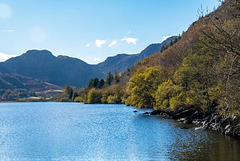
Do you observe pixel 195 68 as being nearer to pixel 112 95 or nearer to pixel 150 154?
pixel 150 154

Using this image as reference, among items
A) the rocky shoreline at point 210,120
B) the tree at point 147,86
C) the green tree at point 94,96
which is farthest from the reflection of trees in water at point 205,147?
the green tree at point 94,96

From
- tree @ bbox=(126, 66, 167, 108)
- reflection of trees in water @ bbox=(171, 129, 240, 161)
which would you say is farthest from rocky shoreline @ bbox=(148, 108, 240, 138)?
tree @ bbox=(126, 66, 167, 108)

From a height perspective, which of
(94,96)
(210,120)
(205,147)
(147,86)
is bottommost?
(205,147)

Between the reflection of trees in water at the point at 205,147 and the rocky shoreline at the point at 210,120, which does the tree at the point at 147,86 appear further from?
the reflection of trees in water at the point at 205,147

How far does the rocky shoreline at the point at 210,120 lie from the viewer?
33.6m

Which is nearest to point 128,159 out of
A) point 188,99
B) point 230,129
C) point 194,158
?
point 194,158

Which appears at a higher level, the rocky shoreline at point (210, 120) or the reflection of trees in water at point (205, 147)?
the rocky shoreline at point (210, 120)

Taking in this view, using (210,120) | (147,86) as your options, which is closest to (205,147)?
(210,120)

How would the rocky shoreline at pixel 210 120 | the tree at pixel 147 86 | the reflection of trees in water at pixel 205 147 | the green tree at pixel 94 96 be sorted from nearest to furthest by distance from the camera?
the reflection of trees in water at pixel 205 147, the rocky shoreline at pixel 210 120, the tree at pixel 147 86, the green tree at pixel 94 96

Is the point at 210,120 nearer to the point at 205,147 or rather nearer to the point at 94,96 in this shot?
the point at 205,147

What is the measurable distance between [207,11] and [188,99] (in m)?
37.3

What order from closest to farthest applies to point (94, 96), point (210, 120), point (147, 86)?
point (210, 120), point (147, 86), point (94, 96)

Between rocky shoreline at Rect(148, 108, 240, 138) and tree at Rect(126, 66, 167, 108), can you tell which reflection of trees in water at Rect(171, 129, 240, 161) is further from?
tree at Rect(126, 66, 167, 108)

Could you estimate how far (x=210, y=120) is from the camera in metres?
44.0
